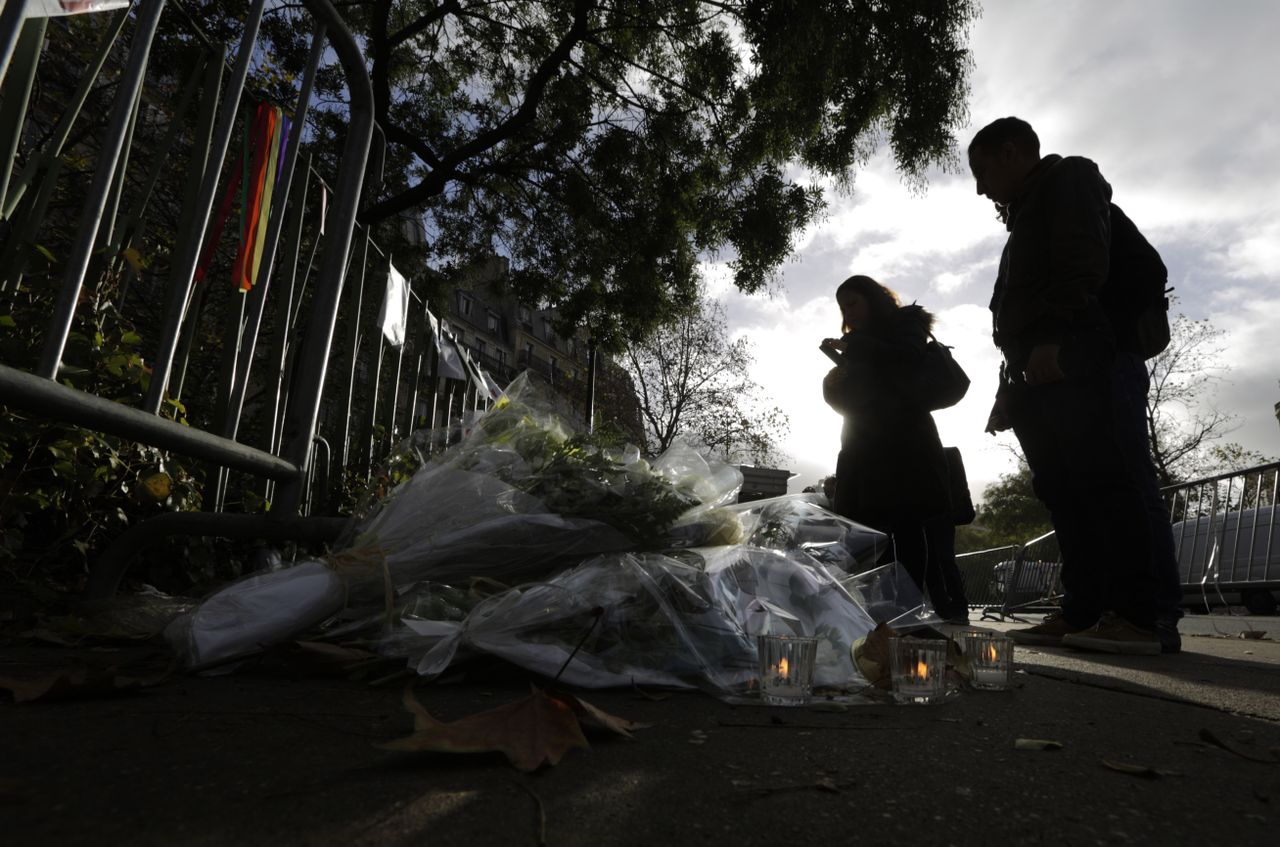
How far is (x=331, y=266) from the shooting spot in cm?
240

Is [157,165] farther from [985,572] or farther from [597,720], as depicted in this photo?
[985,572]

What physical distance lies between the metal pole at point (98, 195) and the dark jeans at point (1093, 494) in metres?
2.90

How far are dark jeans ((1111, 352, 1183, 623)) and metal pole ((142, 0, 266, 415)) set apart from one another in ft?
9.64

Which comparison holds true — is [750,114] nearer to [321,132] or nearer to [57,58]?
[321,132]

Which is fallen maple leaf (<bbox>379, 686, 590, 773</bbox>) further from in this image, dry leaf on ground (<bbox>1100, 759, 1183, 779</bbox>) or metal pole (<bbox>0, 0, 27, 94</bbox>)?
metal pole (<bbox>0, 0, 27, 94</bbox>)

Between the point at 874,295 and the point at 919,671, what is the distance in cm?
258

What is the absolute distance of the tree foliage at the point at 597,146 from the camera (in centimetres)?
967

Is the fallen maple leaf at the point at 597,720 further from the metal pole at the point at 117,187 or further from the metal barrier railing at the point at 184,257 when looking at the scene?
the metal pole at the point at 117,187

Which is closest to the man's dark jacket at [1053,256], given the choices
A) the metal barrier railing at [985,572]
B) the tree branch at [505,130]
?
the tree branch at [505,130]

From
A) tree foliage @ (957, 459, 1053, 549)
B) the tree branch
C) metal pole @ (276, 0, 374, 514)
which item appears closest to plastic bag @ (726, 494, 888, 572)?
metal pole @ (276, 0, 374, 514)

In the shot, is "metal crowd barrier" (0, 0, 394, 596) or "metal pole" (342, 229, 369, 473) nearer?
"metal crowd barrier" (0, 0, 394, 596)

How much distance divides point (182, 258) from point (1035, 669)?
2.46 m

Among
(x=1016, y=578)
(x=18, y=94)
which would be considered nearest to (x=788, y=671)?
(x=18, y=94)

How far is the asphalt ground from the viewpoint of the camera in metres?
0.72
